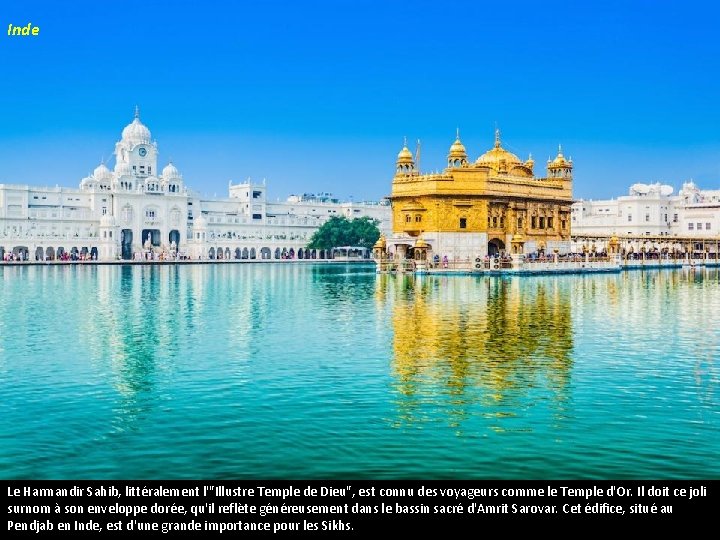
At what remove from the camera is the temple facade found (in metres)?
61.3

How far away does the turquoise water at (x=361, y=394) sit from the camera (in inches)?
417

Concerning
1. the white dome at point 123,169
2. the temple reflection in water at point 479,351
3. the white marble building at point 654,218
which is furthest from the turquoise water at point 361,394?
the white marble building at point 654,218

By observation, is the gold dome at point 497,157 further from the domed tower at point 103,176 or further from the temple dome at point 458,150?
the domed tower at point 103,176

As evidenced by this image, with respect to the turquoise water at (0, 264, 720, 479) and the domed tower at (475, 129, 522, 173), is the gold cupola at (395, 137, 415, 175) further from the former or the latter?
the turquoise water at (0, 264, 720, 479)

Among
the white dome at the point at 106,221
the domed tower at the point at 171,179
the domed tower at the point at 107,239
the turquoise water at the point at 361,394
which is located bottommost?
the turquoise water at the point at 361,394

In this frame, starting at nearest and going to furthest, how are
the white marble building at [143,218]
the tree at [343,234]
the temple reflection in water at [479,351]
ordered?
1. the temple reflection in water at [479,351]
2. the white marble building at [143,218]
3. the tree at [343,234]

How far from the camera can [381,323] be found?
24.4 m

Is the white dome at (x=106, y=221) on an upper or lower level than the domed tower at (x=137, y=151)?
lower

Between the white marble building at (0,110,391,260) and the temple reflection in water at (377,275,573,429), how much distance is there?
6792cm

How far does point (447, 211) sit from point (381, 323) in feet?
124

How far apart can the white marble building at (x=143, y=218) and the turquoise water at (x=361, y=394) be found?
69916 millimetres

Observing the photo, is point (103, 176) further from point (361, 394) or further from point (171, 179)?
point (361, 394)

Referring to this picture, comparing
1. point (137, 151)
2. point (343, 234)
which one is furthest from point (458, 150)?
point (137, 151)
